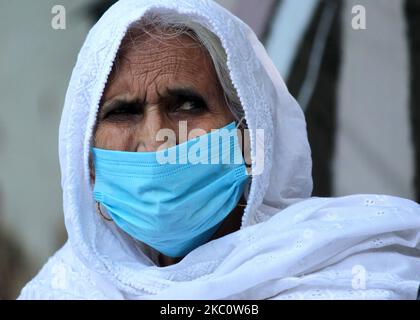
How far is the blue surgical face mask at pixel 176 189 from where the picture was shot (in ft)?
8.30

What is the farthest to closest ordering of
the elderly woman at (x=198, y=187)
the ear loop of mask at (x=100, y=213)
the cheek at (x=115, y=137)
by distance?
the ear loop of mask at (x=100, y=213) → the cheek at (x=115, y=137) → the elderly woman at (x=198, y=187)

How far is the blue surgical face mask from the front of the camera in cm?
253

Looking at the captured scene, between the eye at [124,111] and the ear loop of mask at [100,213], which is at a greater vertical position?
the eye at [124,111]

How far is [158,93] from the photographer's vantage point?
265 cm

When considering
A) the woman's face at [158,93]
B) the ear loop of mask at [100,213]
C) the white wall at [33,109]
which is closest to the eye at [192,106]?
the woman's face at [158,93]

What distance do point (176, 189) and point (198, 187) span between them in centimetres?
8

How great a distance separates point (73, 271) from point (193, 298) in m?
0.60

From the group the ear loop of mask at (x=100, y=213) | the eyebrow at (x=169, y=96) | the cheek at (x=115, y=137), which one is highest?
the eyebrow at (x=169, y=96)

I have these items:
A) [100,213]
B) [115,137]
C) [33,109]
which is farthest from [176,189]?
[33,109]

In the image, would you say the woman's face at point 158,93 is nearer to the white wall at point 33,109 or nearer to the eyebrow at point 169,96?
the eyebrow at point 169,96

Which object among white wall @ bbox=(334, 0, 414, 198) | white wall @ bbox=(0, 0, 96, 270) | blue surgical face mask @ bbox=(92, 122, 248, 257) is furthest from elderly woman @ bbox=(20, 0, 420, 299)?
white wall @ bbox=(0, 0, 96, 270)

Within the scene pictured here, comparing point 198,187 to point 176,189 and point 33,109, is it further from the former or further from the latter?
point 33,109

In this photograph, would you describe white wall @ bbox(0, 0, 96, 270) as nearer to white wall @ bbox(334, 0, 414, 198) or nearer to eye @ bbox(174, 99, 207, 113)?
white wall @ bbox(334, 0, 414, 198)

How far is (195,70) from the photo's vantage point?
8.81 ft
